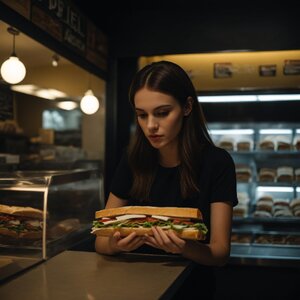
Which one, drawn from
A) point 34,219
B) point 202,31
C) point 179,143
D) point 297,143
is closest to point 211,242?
point 179,143

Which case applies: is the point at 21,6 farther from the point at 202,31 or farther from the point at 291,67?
the point at 291,67

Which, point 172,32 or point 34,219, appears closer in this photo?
point 34,219

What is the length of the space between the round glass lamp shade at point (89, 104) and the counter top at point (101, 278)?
7.88ft

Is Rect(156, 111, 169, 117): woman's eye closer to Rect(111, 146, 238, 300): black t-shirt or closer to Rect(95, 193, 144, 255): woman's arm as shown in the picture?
Rect(111, 146, 238, 300): black t-shirt

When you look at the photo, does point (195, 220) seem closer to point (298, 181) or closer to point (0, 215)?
point (0, 215)

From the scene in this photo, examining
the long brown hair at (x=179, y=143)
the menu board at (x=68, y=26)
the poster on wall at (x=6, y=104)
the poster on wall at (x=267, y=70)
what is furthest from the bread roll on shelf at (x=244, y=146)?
the long brown hair at (x=179, y=143)

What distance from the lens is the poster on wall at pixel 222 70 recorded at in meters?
4.48

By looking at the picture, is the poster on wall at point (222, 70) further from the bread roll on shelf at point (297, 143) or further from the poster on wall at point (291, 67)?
the bread roll on shelf at point (297, 143)

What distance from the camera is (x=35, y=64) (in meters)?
3.45

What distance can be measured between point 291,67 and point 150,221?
3.15m

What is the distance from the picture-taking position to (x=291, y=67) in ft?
14.3

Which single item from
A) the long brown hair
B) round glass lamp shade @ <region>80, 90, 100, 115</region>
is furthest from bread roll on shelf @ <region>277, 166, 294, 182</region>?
the long brown hair

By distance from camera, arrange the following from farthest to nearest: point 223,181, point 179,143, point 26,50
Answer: point 26,50, point 179,143, point 223,181

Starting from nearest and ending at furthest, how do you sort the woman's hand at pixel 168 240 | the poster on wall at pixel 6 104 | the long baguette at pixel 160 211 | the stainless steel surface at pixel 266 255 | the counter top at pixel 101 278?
1. the counter top at pixel 101 278
2. the woman's hand at pixel 168 240
3. the long baguette at pixel 160 211
4. the poster on wall at pixel 6 104
5. the stainless steel surface at pixel 266 255
